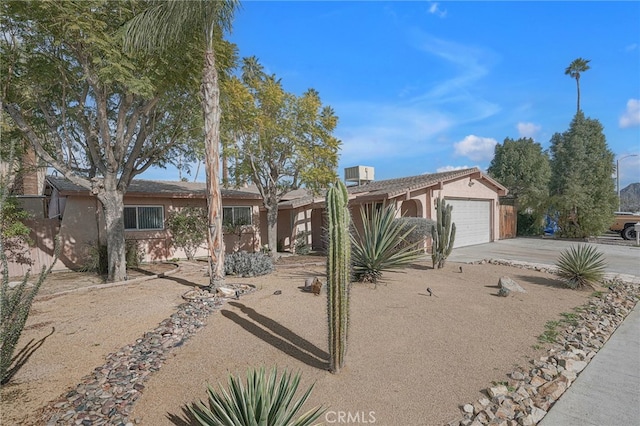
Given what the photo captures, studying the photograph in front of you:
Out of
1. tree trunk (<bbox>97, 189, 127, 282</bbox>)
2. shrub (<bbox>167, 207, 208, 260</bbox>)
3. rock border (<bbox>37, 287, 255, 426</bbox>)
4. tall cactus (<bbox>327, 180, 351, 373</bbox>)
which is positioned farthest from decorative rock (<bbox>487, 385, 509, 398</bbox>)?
shrub (<bbox>167, 207, 208, 260</bbox>)

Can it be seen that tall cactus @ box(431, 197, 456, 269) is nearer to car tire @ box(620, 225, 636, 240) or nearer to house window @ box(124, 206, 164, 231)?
house window @ box(124, 206, 164, 231)

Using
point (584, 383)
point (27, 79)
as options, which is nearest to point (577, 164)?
point (584, 383)

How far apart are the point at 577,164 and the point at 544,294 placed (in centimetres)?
1772

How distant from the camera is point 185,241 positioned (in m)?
14.6

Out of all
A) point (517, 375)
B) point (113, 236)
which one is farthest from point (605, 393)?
point (113, 236)

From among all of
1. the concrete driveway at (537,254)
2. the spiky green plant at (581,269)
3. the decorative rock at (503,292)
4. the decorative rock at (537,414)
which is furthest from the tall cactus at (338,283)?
the concrete driveway at (537,254)

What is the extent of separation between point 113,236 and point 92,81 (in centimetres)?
451

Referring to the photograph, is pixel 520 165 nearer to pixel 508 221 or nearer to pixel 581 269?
pixel 508 221

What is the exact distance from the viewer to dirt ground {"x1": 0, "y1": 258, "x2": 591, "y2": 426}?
3.65 m

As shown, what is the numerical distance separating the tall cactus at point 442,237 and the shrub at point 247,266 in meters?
5.18

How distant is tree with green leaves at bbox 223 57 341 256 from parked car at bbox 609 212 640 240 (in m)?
19.6

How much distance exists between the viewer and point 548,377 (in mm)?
4145

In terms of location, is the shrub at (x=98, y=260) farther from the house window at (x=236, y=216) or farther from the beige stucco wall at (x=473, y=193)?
the beige stucco wall at (x=473, y=193)

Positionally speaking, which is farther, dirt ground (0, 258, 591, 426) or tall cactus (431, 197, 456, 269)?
tall cactus (431, 197, 456, 269)
